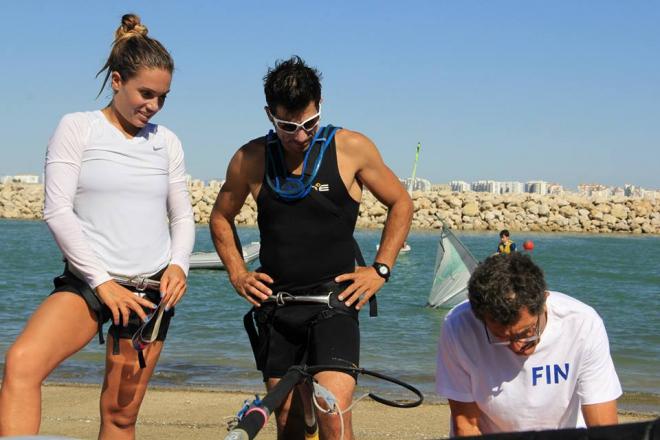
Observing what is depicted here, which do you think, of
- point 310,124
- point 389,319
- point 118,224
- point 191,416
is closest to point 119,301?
point 118,224

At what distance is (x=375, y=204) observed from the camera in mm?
65062

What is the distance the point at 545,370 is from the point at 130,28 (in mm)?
2274

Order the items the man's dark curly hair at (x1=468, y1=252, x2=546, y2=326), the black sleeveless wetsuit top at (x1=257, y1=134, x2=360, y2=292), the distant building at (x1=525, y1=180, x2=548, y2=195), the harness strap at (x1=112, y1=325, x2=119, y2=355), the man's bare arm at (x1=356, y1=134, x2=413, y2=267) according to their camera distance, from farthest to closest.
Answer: the distant building at (x1=525, y1=180, x2=548, y2=195)
the man's bare arm at (x1=356, y1=134, x2=413, y2=267)
the black sleeveless wetsuit top at (x1=257, y1=134, x2=360, y2=292)
the harness strap at (x1=112, y1=325, x2=119, y2=355)
the man's dark curly hair at (x1=468, y1=252, x2=546, y2=326)

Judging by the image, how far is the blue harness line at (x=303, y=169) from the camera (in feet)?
13.8

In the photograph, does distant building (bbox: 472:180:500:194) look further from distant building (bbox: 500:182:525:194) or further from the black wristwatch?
the black wristwatch

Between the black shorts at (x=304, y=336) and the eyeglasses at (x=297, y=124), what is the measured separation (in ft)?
2.43

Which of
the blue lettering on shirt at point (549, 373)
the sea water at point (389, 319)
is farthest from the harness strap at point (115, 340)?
the sea water at point (389, 319)

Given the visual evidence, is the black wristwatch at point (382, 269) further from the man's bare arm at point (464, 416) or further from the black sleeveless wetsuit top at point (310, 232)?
the man's bare arm at point (464, 416)

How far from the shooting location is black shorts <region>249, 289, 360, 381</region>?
13.6 ft

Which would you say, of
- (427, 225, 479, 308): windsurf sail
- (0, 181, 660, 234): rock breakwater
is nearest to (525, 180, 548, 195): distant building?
(0, 181, 660, 234): rock breakwater

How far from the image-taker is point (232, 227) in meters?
4.62

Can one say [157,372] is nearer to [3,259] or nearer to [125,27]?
[125,27]

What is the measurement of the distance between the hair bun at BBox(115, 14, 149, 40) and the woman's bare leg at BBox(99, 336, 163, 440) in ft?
4.28

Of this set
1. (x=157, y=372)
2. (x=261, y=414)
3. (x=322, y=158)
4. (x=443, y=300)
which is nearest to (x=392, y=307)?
(x=443, y=300)
